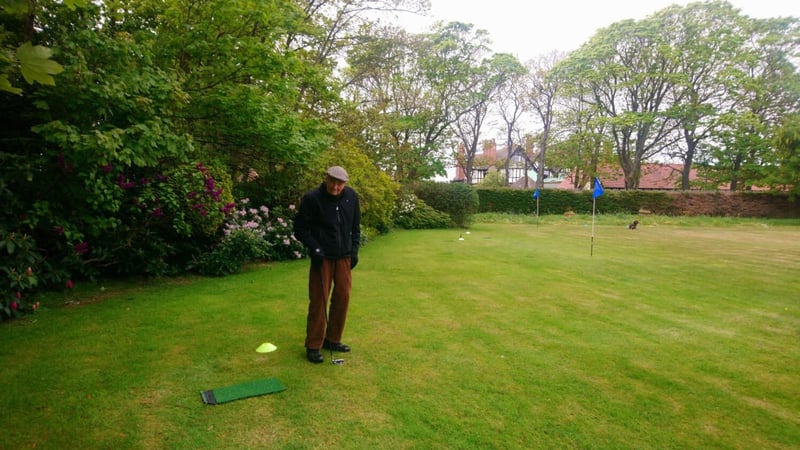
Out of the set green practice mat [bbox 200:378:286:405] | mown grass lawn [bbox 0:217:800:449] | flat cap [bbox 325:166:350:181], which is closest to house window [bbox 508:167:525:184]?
mown grass lawn [bbox 0:217:800:449]

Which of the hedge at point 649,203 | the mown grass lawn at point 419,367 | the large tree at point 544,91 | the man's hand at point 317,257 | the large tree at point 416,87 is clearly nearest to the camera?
the mown grass lawn at point 419,367

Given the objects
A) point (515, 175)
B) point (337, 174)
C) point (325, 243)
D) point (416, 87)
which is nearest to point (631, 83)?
point (416, 87)

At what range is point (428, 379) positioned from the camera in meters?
3.59

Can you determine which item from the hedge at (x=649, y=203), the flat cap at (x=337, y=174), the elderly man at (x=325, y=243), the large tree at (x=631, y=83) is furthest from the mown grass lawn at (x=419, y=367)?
the large tree at (x=631, y=83)

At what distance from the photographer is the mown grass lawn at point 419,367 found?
2812 mm

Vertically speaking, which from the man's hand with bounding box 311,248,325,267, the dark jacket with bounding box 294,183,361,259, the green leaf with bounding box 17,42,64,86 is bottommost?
the man's hand with bounding box 311,248,325,267

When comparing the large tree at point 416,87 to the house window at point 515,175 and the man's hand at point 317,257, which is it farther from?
the house window at point 515,175

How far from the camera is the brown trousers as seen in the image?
153 inches

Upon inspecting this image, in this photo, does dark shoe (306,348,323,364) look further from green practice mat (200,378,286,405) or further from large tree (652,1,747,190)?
large tree (652,1,747,190)

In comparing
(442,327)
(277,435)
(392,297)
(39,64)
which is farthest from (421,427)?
(392,297)

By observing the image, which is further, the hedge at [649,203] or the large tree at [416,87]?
the hedge at [649,203]

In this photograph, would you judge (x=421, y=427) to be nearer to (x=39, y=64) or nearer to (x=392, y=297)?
(x=39, y=64)

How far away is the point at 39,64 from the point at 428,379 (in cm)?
324

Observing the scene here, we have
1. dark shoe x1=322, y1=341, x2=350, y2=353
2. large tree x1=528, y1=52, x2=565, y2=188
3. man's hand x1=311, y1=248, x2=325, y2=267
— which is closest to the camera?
man's hand x1=311, y1=248, x2=325, y2=267
